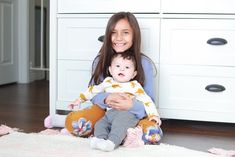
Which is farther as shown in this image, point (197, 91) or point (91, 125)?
point (197, 91)

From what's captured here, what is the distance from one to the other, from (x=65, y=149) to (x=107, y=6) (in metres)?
0.74

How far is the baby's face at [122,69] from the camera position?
1496 millimetres

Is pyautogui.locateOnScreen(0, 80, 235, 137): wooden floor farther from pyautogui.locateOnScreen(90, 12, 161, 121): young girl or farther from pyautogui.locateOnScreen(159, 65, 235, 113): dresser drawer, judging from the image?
pyautogui.locateOnScreen(90, 12, 161, 121): young girl

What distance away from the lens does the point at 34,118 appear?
5.99 feet

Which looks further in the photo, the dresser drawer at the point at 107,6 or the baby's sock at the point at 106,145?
the dresser drawer at the point at 107,6

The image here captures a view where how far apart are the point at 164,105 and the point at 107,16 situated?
47 centimetres

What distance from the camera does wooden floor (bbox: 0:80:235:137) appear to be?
1.66 meters

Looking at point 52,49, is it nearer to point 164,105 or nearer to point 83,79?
point 83,79

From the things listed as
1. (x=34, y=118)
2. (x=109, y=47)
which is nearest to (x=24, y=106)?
(x=34, y=118)

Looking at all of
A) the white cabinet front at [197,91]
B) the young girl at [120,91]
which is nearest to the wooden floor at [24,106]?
the young girl at [120,91]

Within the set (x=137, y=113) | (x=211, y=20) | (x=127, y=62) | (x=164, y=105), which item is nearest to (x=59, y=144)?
(x=137, y=113)

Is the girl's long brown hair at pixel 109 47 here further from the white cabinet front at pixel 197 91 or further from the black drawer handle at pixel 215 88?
the black drawer handle at pixel 215 88

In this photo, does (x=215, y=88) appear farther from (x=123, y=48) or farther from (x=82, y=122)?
(x=82, y=122)

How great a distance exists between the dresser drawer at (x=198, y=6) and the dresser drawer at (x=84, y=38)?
0.13 meters
